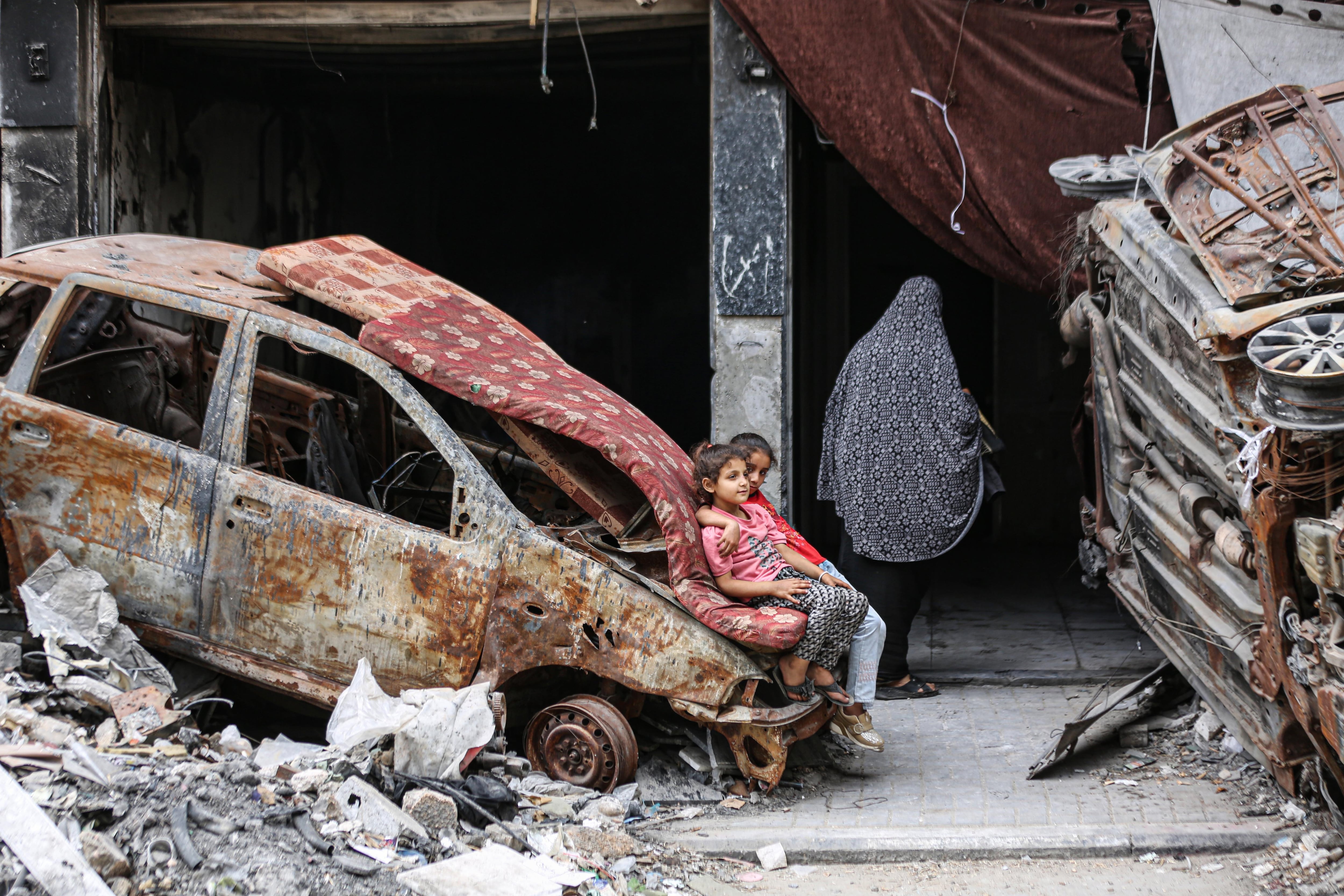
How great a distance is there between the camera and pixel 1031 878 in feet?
13.8

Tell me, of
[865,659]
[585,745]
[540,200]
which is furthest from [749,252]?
[540,200]

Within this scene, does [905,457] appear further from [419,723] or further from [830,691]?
[419,723]

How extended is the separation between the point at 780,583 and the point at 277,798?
1895 millimetres

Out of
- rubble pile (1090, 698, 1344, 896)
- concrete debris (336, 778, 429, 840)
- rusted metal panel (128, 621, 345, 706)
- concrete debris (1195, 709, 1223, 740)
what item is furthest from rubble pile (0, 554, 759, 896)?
concrete debris (1195, 709, 1223, 740)

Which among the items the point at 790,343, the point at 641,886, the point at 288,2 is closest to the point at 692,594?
the point at 641,886

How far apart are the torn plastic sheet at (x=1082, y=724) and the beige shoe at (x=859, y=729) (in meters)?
0.66

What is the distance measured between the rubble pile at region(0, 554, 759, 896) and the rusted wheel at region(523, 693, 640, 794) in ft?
0.23

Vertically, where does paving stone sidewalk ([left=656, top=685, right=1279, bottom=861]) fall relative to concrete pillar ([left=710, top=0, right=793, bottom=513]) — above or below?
below

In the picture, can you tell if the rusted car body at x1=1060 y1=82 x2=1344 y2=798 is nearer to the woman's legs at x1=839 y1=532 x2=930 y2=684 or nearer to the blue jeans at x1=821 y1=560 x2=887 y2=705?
the woman's legs at x1=839 y1=532 x2=930 y2=684

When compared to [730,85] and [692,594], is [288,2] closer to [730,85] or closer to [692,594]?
[730,85]

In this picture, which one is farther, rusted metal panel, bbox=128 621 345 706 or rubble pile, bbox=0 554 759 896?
rusted metal panel, bbox=128 621 345 706

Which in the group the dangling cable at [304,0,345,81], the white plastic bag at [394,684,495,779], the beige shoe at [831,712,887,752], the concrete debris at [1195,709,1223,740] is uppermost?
the dangling cable at [304,0,345,81]

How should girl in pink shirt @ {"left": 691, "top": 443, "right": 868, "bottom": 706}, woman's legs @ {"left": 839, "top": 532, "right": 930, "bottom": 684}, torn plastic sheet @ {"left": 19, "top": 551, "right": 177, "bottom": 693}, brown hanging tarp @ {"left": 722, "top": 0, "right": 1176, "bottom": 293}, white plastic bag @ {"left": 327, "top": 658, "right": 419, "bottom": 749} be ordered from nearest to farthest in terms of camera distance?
white plastic bag @ {"left": 327, "top": 658, "right": 419, "bottom": 749}
girl in pink shirt @ {"left": 691, "top": 443, "right": 868, "bottom": 706}
torn plastic sheet @ {"left": 19, "top": 551, "right": 177, "bottom": 693}
woman's legs @ {"left": 839, "top": 532, "right": 930, "bottom": 684}
brown hanging tarp @ {"left": 722, "top": 0, "right": 1176, "bottom": 293}

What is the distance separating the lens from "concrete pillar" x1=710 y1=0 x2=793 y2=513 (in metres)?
6.71
